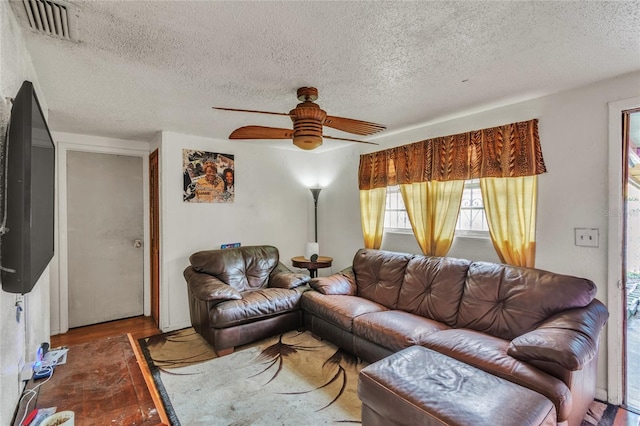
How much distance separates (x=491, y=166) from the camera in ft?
8.76

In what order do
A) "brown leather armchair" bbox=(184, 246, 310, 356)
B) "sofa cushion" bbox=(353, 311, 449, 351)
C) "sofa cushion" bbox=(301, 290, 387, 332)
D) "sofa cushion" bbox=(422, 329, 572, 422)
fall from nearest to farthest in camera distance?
"sofa cushion" bbox=(422, 329, 572, 422) → "sofa cushion" bbox=(353, 311, 449, 351) → "sofa cushion" bbox=(301, 290, 387, 332) → "brown leather armchair" bbox=(184, 246, 310, 356)

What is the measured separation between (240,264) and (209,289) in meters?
0.73

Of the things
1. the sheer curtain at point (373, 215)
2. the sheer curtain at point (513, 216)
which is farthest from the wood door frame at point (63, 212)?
the sheer curtain at point (513, 216)

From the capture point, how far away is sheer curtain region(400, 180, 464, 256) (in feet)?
9.77

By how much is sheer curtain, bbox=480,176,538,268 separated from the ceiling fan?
126 cm

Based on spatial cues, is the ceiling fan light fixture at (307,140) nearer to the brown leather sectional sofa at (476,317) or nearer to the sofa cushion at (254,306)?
the brown leather sectional sofa at (476,317)

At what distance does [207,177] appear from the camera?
12.2 feet

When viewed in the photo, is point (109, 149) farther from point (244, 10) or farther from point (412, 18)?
point (412, 18)

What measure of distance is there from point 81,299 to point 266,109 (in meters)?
3.24

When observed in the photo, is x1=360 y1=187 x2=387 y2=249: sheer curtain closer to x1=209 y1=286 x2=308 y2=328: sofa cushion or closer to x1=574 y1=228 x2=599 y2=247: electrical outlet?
x1=209 y1=286 x2=308 y2=328: sofa cushion

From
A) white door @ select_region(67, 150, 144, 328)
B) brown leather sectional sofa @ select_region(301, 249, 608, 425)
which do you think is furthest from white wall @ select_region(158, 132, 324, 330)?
brown leather sectional sofa @ select_region(301, 249, 608, 425)

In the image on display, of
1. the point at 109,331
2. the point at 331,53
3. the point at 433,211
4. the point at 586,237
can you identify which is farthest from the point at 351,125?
the point at 109,331

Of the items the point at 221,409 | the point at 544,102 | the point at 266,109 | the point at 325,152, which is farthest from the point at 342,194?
the point at 221,409

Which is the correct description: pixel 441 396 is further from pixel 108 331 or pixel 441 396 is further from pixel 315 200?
pixel 108 331
